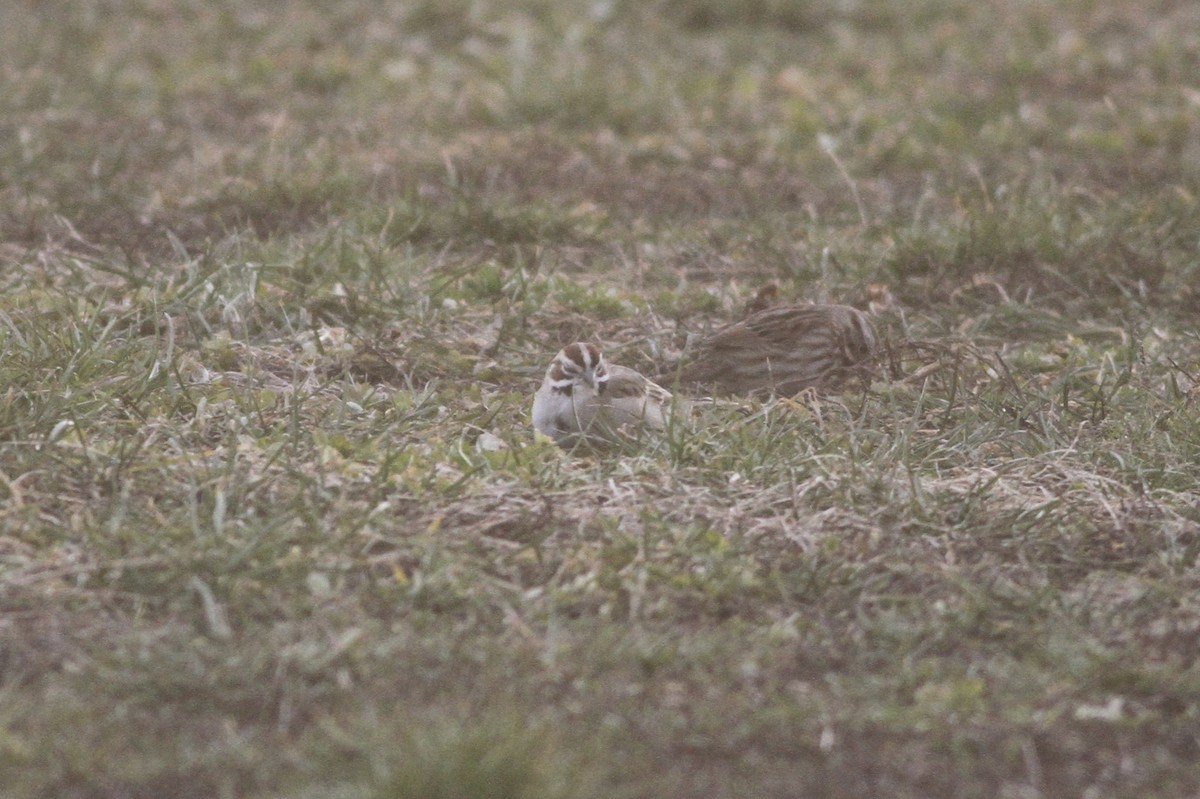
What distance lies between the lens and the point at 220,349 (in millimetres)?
6305

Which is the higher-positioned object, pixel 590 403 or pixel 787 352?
pixel 590 403

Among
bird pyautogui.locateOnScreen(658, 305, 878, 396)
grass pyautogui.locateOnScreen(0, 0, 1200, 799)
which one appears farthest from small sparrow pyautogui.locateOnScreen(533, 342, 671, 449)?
bird pyautogui.locateOnScreen(658, 305, 878, 396)

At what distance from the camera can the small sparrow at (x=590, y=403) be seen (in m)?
5.60

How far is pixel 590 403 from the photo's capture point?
564cm

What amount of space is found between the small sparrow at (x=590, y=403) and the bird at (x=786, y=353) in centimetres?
55

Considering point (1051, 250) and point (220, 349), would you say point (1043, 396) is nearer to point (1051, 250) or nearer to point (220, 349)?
point (1051, 250)

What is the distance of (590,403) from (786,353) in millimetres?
1056

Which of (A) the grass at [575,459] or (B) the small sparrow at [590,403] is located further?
(B) the small sparrow at [590,403]

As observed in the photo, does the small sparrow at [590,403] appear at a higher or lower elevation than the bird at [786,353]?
higher

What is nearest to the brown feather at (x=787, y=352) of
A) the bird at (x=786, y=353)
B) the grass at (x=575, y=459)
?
the bird at (x=786, y=353)

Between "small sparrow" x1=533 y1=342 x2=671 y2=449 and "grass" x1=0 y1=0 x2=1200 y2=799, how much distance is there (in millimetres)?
121

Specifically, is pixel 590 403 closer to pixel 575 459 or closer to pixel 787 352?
pixel 575 459

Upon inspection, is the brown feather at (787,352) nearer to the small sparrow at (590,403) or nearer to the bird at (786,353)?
the bird at (786,353)

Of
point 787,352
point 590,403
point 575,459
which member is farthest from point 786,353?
point 575,459
